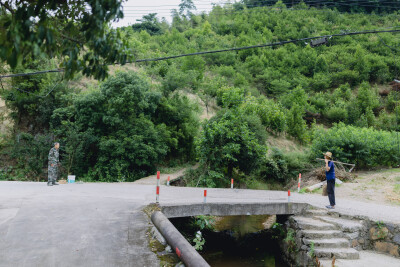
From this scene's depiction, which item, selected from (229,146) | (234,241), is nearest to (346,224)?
(234,241)

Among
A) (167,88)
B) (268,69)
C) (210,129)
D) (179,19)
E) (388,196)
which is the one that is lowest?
(388,196)

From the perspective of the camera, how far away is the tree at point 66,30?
307 cm

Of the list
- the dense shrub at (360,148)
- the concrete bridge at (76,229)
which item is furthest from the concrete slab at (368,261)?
the dense shrub at (360,148)

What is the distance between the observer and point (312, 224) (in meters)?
9.80

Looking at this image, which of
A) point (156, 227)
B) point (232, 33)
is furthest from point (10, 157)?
point (232, 33)

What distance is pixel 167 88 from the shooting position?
25172 mm

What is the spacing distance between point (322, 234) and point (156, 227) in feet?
18.3

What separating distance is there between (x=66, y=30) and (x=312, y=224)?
9.23 m

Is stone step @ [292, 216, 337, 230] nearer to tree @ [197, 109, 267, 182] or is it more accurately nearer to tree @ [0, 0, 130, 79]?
tree @ [197, 109, 267, 182]

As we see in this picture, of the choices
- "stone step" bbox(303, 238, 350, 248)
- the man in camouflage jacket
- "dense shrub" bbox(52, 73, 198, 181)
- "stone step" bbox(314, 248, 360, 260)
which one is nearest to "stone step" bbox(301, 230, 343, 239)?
"stone step" bbox(303, 238, 350, 248)

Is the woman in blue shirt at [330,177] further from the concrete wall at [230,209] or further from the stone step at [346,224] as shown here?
the concrete wall at [230,209]

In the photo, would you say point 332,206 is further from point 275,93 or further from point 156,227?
point 275,93

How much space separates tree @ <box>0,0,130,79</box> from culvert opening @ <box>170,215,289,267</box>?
7.53m

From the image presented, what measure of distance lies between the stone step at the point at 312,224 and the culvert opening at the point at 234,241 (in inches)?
59.2
